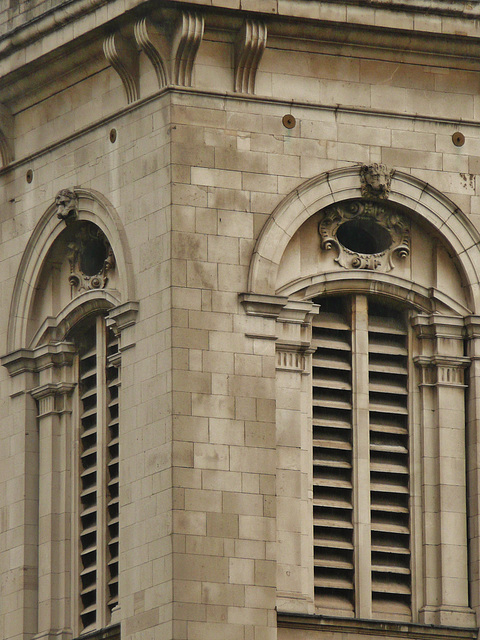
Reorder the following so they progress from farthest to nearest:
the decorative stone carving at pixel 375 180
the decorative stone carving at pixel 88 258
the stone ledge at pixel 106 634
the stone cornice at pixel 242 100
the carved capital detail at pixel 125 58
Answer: the decorative stone carving at pixel 88 258
the decorative stone carving at pixel 375 180
the carved capital detail at pixel 125 58
the stone cornice at pixel 242 100
the stone ledge at pixel 106 634

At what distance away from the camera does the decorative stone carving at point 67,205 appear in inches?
2232

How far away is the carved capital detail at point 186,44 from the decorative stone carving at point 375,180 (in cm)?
313

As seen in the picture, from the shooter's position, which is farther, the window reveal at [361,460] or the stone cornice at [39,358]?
the stone cornice at [39,358]

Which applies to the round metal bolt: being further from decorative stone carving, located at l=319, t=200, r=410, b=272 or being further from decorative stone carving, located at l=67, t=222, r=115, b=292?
decorative stone carving, located at l=67, t=222, r=115, b=292

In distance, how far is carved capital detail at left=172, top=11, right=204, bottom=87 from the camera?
54594mm

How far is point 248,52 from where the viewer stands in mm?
55062

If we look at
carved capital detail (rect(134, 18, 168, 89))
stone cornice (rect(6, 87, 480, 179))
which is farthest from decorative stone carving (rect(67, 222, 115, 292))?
carved capital detail (rect(134, 18, 168, 89))

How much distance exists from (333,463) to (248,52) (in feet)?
21.1

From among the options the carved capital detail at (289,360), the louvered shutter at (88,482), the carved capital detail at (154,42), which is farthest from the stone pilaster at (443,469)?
the carved capital detail at (154,42)

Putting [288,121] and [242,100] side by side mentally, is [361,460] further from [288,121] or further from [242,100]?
[242,100]

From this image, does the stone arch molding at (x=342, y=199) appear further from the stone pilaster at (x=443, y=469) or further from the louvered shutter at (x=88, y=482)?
the louvered shutter at (x=88, y=482)

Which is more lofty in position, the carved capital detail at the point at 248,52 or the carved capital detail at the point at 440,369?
the carved capital detail at the point at 248,52

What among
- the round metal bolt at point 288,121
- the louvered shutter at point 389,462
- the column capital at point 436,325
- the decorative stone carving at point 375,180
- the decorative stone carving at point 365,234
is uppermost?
the round metal bolt at point 288,121

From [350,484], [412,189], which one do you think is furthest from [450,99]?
[350,484]
